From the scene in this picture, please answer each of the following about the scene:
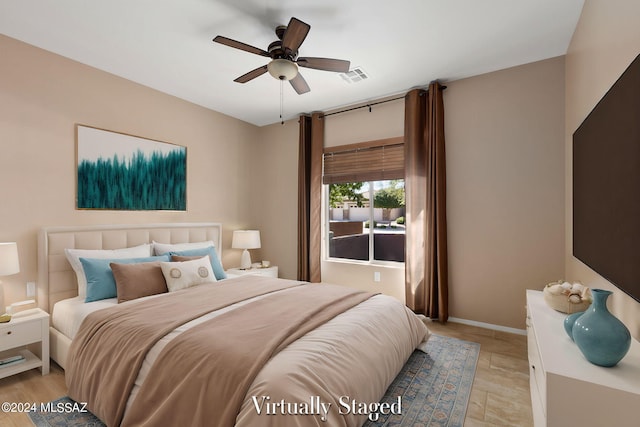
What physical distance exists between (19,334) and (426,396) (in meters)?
2.97

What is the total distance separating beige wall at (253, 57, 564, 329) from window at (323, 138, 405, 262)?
2.27 ft

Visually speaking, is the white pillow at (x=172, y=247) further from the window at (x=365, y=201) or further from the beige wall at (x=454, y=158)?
the window at (x=365, y=201)

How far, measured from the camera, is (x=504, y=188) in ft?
10.3

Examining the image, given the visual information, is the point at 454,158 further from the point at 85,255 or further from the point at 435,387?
the point at 85,255

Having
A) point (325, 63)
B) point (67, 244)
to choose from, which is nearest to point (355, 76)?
point (325, 63)

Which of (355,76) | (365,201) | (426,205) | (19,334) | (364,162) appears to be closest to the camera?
(19,334)

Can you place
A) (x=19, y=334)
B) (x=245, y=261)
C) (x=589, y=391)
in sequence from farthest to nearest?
(x=245, y=261) < (x=19, y=334) < (x=589, y=391)

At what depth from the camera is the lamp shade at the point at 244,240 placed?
4301 millimetres

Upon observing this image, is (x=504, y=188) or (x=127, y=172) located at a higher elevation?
(x=127, y=172)

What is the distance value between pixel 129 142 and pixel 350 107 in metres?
2.71

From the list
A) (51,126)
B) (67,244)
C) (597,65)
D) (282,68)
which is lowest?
(67,244)

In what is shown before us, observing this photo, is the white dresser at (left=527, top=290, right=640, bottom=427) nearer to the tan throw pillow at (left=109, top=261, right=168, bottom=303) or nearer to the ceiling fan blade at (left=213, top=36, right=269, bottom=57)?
the ceiling fan blade at (left=213, top=36, right=269, bottom=57)

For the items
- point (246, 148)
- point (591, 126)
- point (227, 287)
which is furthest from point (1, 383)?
point (591, 126)

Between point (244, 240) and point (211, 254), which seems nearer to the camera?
point (211, 254)
